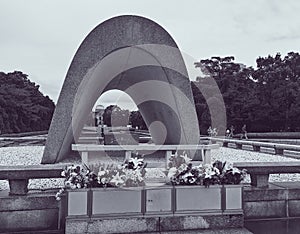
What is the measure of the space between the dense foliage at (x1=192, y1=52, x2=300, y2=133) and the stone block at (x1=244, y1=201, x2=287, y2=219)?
80.0ft

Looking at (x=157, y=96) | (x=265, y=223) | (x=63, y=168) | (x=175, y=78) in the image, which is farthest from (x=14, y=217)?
(x=157, y=96)

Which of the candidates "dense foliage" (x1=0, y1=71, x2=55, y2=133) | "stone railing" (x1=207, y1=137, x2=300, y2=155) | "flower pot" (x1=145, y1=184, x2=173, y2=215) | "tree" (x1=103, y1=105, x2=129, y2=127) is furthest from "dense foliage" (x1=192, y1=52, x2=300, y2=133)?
"flower pot" (x1=145, y1=184, x2=173, y2=215)

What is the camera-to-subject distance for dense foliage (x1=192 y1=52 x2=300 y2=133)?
29.5m

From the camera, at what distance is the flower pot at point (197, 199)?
433 centimetres

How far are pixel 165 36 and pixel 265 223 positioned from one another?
17.8ft

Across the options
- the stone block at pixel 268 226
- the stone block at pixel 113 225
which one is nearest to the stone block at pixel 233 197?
the stone block at pixel 268 226

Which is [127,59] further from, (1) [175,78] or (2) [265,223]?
(2) [265,223]

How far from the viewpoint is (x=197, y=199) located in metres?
4.38

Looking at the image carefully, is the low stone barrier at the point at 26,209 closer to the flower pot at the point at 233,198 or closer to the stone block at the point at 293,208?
the flower pot at the point at 233,198

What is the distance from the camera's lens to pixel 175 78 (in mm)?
8836

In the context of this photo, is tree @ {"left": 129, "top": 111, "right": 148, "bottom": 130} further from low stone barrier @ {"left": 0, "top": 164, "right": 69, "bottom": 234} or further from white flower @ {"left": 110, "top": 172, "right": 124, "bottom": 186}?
white flower @ {"left": 110, "top": 172, "right": 124, "bottom": 186}

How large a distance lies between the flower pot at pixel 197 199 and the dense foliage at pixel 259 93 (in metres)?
25.1

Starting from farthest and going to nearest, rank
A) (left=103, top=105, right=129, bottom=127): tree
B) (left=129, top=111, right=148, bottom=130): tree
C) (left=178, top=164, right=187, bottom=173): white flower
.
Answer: (left=103, top=105, right=129, bottom=127): tree
(left=129, top=111, right=148, bottom=130): tree
(left=178, top=164, right=187, bottom=173): white flower

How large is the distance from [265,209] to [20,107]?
33913mm
